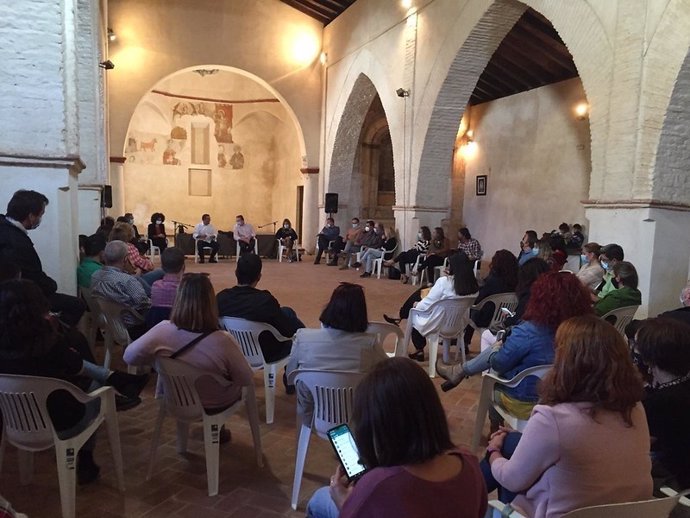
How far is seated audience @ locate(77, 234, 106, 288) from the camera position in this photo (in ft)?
14.6

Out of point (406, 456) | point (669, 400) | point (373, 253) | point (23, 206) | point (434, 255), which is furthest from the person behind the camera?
point (373, 253)

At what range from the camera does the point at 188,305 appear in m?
2.49

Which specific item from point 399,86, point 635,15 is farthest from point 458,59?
point 635,15

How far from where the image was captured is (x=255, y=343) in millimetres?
3432

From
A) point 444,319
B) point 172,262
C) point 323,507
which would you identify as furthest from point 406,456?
point 444,319

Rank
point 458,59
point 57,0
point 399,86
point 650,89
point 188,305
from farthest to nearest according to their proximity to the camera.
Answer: point 399,86, point 458,59, point 650,89, point 57,0, point 188,305

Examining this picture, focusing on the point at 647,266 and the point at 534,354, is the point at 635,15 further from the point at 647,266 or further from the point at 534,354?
the point at 534,354

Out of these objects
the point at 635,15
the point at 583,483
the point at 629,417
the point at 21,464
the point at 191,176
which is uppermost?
the point at 635,15

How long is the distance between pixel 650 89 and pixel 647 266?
5.69 ft

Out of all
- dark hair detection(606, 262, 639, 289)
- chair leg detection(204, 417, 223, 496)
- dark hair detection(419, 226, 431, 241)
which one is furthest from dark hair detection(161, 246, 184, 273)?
dark hair detection(419, 226, 431, 241)

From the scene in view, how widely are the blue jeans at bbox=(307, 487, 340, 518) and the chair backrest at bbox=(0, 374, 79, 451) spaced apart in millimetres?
1122

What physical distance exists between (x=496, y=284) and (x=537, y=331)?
6.02ft

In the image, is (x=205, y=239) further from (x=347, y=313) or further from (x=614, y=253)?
(x=347, y=313)

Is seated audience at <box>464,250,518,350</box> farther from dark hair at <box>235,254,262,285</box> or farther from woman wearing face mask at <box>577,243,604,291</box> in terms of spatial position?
dark hair at <box>235,254,262,285</box>
